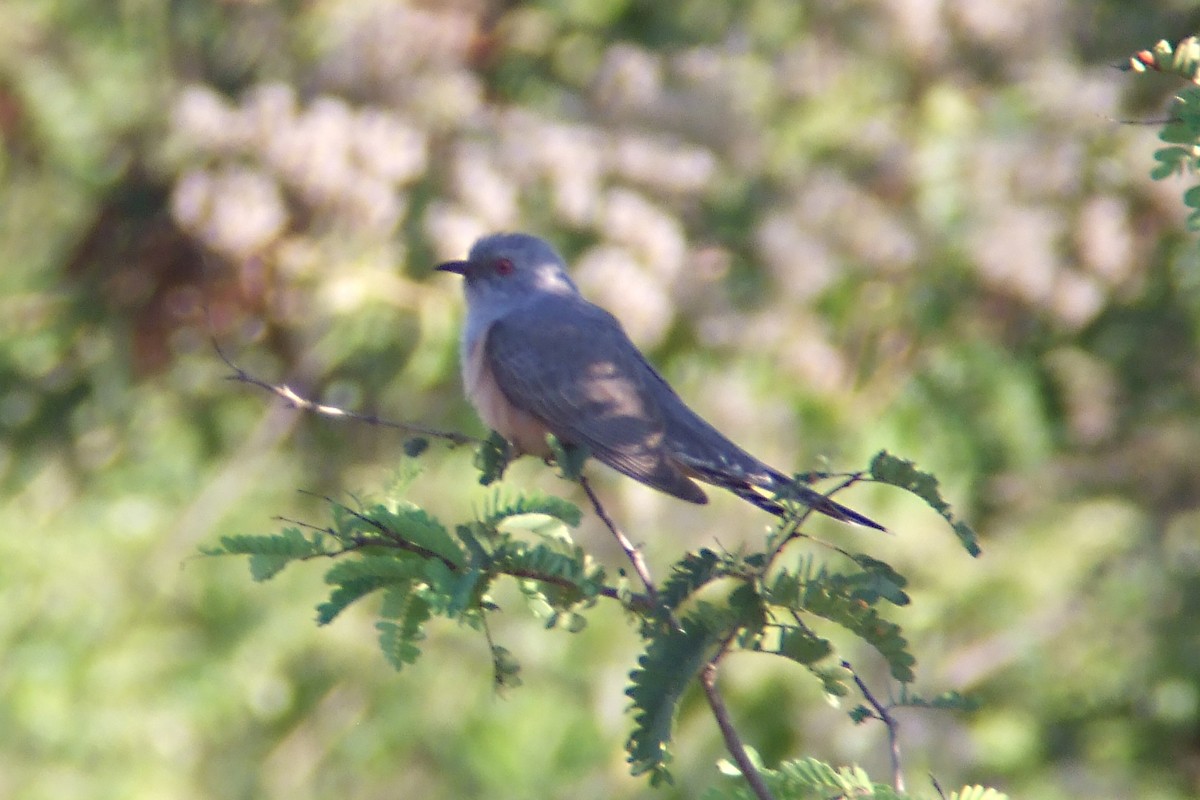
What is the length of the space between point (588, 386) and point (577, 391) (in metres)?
0.05

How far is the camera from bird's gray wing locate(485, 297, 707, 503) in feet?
14.3

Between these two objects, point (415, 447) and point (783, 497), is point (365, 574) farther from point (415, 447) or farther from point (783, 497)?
point (783, 497)

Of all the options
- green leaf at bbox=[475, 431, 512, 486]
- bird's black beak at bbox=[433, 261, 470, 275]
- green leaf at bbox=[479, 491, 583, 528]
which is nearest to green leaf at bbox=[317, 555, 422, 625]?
green leaf at bbox=[479, 491, 583, 528]

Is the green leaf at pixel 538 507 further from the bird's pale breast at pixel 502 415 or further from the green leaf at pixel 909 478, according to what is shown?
the bird's pale breast at pixel 502 415

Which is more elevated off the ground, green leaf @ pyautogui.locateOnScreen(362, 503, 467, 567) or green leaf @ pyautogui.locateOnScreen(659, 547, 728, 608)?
green leaf @ pyautogui.locateOnScreen(659, 547, 728, 608)

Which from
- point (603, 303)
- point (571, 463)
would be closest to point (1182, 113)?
point (571, 463)

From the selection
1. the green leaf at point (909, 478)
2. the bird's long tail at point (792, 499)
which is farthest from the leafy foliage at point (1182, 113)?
the bird's long tail at point (792, 499)

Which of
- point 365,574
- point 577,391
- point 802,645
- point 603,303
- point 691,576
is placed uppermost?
point 603,303

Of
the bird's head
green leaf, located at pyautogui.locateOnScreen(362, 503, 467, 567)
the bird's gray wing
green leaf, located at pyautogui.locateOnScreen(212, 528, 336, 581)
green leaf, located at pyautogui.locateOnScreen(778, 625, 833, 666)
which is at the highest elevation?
the bird's head

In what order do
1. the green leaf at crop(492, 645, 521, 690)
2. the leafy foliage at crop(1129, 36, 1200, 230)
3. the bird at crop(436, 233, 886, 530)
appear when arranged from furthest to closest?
the bird at crop(436, 233, 886, 530) < the green leaf at crop(492, 645, 521, 690) < the leafy foliage at crop(1129, 36, 1200, 230)

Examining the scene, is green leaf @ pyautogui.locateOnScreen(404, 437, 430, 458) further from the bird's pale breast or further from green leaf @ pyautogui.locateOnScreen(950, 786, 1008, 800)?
green leaf @ pyautogui.locateOnScreen(950, 786, 1008, 800)

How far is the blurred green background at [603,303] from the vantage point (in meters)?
7.35

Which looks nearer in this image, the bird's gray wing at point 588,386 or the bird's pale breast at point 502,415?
the bird's gray wing at point 588,386

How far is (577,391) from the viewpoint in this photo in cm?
456
